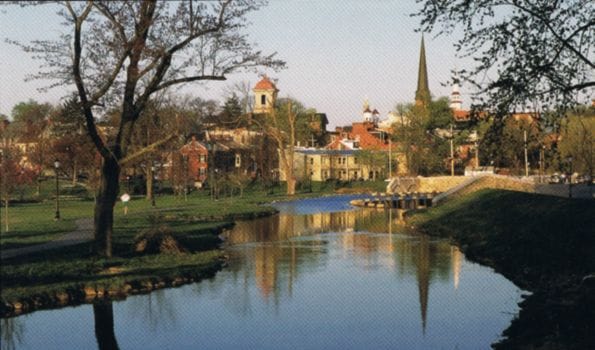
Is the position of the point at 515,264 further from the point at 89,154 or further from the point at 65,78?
the point at 89,154

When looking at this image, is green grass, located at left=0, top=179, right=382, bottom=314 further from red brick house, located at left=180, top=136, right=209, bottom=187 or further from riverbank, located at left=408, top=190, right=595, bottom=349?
red brick house, located at left=180, top=136, right=209, bottom=187

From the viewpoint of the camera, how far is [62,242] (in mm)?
25953

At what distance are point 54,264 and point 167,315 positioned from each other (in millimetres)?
5248

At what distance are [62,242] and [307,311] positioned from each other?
40.3ft

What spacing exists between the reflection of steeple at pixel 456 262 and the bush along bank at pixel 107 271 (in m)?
→ 7.86

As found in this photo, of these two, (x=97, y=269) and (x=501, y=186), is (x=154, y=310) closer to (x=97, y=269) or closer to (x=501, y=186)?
(x=97, y=269)

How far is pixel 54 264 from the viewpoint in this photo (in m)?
20.5

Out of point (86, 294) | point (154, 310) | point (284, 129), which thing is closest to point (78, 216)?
point (86, 294)

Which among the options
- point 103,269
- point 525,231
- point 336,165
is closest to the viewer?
point 103,269

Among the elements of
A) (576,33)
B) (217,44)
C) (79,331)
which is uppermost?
(217,44)

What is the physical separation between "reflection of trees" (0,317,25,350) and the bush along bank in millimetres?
481

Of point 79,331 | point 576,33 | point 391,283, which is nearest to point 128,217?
point 391,283

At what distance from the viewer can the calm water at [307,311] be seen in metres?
14.9

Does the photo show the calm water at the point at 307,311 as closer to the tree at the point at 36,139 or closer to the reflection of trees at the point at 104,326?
the reflection of trees at the point at 104,326
